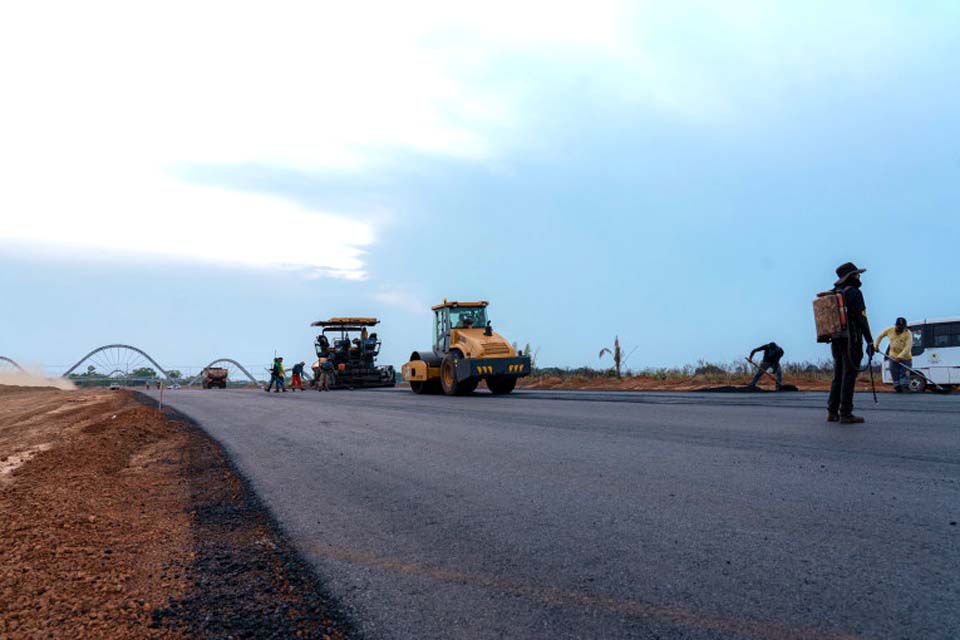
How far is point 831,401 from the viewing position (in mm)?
9727

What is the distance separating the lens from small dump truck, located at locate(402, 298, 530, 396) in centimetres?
2130

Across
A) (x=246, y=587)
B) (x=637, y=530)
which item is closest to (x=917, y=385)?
(x=637, y=530)

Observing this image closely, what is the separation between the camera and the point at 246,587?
341 cm

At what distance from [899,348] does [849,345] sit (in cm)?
1010

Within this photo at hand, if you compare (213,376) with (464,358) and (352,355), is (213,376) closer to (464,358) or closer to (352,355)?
(352,355)

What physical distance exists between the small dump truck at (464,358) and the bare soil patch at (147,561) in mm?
13884

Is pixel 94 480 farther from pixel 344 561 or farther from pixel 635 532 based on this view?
pixel 635 532

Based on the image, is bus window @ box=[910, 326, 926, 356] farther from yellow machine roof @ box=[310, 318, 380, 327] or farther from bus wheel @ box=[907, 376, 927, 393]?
yellow machine roof @ box=[310, 318, 380, 327]

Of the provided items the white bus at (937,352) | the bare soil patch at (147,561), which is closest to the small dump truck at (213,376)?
the white bus at (937,352)

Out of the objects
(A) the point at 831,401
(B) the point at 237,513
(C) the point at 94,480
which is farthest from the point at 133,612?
(A) the point at 831,401

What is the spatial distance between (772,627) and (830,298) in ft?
26.0

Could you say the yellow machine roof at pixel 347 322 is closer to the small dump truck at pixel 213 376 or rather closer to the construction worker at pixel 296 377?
the construction worker at pixel 296 377

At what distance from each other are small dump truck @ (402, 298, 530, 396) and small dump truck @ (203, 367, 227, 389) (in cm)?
3425

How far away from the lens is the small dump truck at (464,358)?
21.3 m
